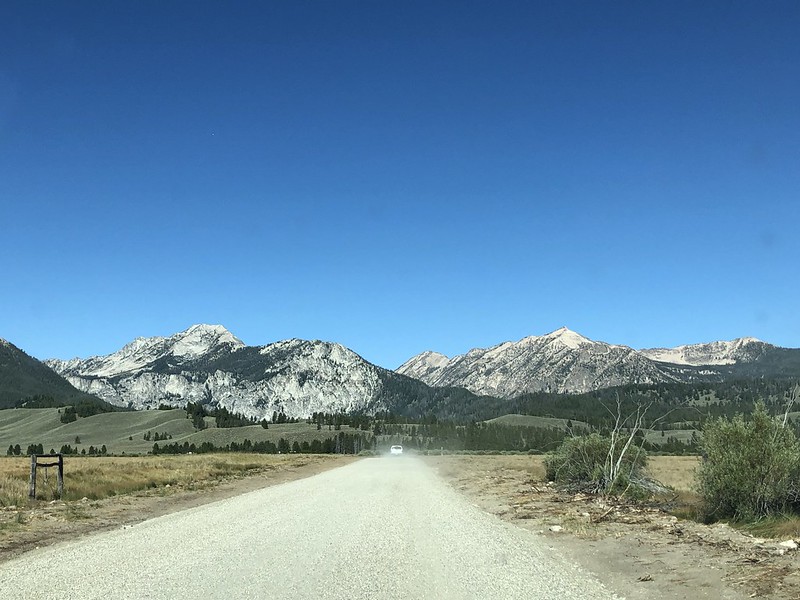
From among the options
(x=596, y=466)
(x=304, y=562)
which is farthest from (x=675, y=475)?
(x=304, y=562)

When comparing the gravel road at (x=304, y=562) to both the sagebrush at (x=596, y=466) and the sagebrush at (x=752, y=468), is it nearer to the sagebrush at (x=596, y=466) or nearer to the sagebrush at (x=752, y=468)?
the sagebrush at (x=752, y=468)

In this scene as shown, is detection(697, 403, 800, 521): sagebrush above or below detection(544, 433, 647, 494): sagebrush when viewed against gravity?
above

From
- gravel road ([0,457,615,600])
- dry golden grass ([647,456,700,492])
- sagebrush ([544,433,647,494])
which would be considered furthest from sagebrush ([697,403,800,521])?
sagebrush ([544,433,647,494])

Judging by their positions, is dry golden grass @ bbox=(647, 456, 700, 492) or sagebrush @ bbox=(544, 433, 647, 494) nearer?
sagebrush @ bbox=(544, 433, 647, 494)

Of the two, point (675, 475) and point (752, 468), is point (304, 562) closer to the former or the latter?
point (752, 468)

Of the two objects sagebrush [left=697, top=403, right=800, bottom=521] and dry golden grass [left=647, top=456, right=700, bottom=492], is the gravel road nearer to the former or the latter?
sagebrush [left=697, top=403, right=800, bottom=521]

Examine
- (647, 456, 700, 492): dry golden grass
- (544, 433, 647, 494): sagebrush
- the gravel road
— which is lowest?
(647, 456, 700, 492): dry golden grass

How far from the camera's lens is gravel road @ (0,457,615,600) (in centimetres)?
918

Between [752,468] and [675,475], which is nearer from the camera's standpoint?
[752,468]

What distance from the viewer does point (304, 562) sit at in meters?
11.4

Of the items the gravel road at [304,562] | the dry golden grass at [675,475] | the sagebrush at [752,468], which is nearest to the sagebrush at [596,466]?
the dry golden grass at [675,475]

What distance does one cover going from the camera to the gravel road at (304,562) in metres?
9.18

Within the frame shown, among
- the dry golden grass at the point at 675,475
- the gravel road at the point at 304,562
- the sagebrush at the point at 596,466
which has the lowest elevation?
the dry golden grass at the point at 675,475

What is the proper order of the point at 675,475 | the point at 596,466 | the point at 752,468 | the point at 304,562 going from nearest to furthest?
the point at 304,562, the point at 752,468, the point at 596,466, the point at 675,475
